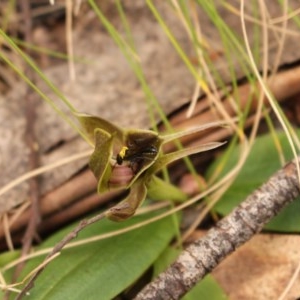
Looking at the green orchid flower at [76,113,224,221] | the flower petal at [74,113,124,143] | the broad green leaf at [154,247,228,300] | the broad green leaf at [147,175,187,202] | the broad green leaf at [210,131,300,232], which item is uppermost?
the flower petal at [74,113,124,143]

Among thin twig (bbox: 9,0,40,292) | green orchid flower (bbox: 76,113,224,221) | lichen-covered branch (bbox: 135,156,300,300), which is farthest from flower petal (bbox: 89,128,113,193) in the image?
thin twig (bbox: 9,0,40,292)

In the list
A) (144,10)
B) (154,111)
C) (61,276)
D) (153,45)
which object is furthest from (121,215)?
(144,10)

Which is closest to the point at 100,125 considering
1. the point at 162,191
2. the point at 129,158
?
the point at 129,158

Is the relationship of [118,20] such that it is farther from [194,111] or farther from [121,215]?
[121,215]

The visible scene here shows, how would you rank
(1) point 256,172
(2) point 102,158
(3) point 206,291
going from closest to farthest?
(2) point 102,158, (3) point 206,291, (1) point 256,172

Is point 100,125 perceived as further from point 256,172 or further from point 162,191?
point 256,172

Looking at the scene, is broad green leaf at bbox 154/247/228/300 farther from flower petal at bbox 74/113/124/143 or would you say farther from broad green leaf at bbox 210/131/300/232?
flower petal at bbox 74/113/124/143

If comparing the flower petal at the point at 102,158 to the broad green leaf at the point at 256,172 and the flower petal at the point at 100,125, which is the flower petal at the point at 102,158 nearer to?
the flower petal at the point at 100,125
